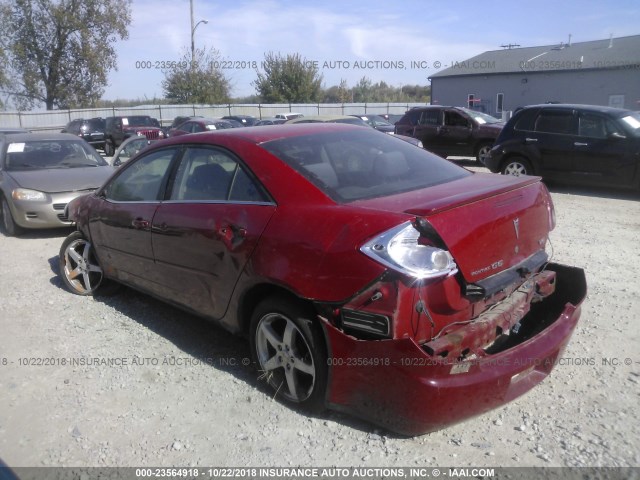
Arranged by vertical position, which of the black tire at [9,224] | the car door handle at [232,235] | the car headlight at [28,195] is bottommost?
the black tire at [9,224]

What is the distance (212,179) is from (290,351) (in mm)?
1343

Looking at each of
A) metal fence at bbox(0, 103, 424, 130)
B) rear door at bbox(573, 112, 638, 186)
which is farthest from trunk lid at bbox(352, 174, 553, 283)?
metal fence at bbox(0, 103, 424, 130)

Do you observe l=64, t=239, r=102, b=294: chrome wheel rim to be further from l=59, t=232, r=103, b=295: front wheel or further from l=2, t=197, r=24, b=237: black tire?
l=2, t=197, r=24, b=237: black tire

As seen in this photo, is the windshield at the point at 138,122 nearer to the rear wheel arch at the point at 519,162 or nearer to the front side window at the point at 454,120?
the front side window at the point at 454,120

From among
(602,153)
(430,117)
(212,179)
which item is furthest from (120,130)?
(212,179)

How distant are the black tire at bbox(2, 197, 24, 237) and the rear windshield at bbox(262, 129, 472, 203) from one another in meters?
6.38

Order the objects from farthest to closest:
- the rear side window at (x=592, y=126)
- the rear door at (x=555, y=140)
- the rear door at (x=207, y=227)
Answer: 1. the rear door at (x=555, y=140)
2. the rear side window at (x=592, y=126)
3. the rear door at (x=207, y=227)

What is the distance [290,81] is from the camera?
52.5 metres

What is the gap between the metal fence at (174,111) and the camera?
3847 cm

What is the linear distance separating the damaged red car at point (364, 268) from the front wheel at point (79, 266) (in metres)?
1.32

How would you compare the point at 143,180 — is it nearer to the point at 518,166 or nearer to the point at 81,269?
the point at 81,269

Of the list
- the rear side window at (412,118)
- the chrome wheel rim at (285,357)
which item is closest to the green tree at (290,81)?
the rear side window at (412,118)

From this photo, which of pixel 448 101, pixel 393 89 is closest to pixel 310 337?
pixel 448 101

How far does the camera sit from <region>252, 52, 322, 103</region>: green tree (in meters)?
52.1
